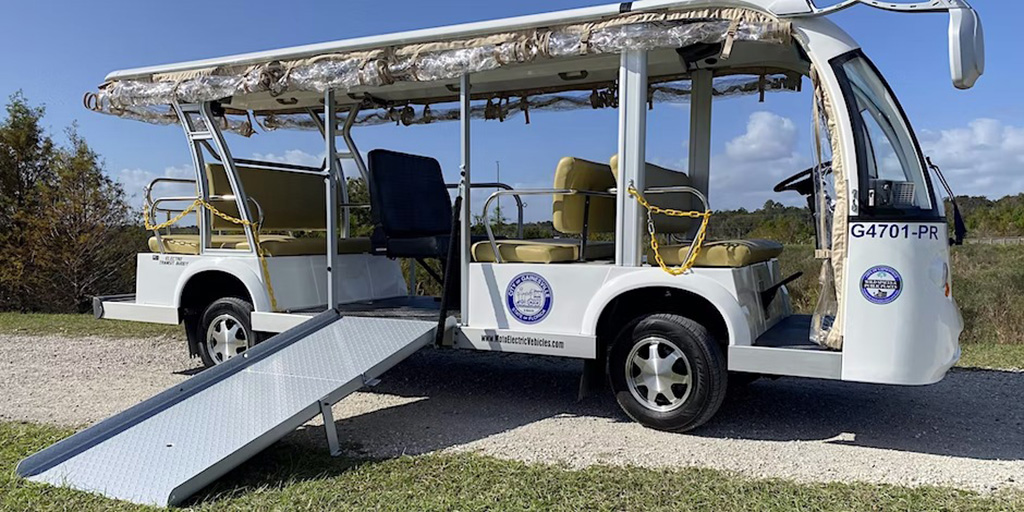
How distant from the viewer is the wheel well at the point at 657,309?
4742mm

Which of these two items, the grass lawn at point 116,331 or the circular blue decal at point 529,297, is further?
the grass lawn at point 116,331

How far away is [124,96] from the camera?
635 centimetres

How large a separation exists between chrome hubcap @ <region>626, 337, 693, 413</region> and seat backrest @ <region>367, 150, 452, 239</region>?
2.26 metres

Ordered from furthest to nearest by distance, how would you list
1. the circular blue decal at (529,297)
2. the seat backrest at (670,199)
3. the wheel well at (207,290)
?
the wheel well at (207,290), the seat backrest at (670,199), the circular blue decal at (529,297)

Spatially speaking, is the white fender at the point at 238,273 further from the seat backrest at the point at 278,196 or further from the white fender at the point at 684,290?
the white fender at the point at 684,290

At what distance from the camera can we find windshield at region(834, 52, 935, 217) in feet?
13.5

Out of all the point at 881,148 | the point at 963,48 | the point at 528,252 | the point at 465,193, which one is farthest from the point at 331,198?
the point at 963,48

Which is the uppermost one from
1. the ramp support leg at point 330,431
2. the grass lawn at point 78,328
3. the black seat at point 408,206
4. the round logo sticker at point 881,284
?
the black seat at point 408,206

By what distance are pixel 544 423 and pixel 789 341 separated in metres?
1.68

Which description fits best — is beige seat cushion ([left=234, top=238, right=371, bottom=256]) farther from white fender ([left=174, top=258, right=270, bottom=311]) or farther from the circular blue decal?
the circular blue decal

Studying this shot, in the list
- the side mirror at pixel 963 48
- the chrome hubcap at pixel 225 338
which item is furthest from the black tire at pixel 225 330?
the side mirror at pixel 963 48

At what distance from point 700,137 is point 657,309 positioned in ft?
6.84

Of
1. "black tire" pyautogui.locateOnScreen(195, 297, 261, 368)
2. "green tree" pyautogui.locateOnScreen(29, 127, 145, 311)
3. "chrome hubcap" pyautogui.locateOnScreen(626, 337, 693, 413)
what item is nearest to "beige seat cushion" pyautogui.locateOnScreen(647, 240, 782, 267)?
"chrome hubcap" pyautogui.locateOnScreen(626, 337, 693, 413)

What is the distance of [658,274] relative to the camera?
4.65 metres
